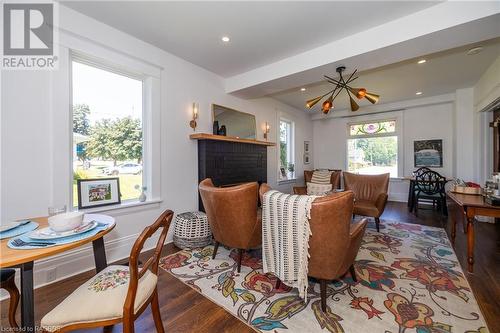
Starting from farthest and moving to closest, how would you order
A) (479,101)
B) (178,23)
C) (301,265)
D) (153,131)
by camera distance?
(479,101), (153,131), (178,23), (301,265)

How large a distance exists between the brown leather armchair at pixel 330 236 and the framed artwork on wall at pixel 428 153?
217 inches

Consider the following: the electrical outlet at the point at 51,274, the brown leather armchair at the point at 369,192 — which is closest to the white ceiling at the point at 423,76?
the brown leather armchair at the point at 369,192

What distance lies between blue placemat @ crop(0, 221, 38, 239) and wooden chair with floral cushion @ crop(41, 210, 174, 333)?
54 cm

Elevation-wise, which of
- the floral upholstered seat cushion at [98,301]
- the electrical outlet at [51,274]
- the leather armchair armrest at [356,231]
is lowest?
the electrical outlet at [51,274]

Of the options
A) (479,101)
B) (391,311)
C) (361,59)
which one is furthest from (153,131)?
(479,101)

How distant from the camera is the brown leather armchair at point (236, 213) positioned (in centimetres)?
205

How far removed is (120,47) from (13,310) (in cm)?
270

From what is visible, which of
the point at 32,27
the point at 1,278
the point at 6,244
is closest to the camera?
the point at 6,244

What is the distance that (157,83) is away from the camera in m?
2.97

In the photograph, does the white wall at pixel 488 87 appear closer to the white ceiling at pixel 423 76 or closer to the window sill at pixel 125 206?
the white ceiling at pixel 423 76

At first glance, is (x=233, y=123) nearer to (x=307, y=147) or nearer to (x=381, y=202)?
(x=381, y=202)

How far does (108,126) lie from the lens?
8.69 feet

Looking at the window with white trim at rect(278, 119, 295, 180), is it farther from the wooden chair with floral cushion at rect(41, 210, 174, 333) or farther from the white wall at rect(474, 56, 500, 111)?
the wooden chair with floral cushion at rect(41, 210, 174, 333)

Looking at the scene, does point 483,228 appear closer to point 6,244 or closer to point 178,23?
point 178,23
